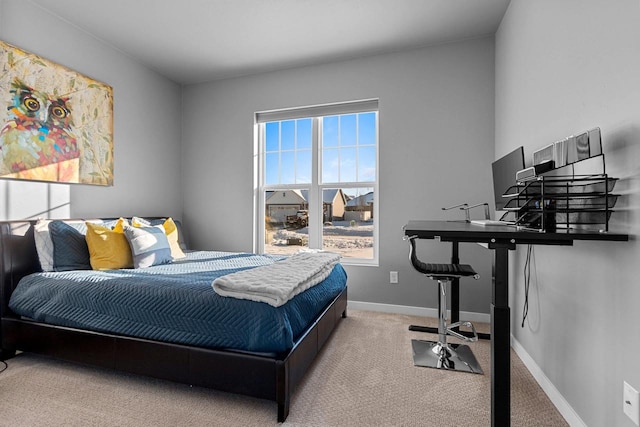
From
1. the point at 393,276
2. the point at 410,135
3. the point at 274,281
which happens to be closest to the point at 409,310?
the point at 393,276

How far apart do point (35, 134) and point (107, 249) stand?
1.07 m

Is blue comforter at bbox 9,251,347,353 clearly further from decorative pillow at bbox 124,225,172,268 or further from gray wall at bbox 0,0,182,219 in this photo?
gray wall at bbox 0,0,182,219

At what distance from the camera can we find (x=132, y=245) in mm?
2543

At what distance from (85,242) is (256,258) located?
4.60ft

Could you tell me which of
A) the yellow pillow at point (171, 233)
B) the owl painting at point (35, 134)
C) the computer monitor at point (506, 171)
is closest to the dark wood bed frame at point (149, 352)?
the owl painting at point (35, 134)

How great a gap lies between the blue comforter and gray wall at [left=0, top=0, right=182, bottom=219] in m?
0.75

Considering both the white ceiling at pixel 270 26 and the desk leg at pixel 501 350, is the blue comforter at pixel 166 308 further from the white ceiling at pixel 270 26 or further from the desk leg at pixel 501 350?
the white ceiling at pixel 270 26

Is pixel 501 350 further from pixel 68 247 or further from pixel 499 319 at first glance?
pixel 68 247

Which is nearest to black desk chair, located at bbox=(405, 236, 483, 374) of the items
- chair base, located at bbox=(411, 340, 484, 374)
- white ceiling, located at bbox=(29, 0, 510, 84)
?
chair base, located at bbox=(411, 340, 484, 374)

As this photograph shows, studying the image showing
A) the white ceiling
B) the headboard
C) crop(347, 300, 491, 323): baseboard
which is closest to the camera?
the headboard

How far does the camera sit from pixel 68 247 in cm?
244

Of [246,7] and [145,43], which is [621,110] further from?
[145,43]

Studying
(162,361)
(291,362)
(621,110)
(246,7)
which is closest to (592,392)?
(621,110)

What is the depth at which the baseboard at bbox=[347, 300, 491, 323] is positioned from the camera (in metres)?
2.97
